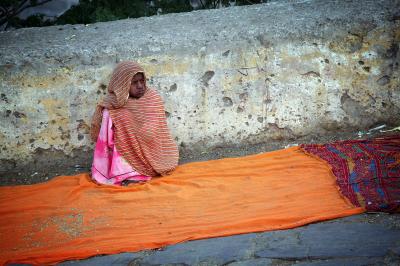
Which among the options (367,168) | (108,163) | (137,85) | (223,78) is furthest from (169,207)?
(367,168)

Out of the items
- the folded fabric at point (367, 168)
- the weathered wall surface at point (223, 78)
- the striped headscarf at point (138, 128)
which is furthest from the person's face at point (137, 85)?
the folded fabric at point (367, 168)

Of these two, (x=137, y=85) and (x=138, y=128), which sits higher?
(x=137, y=85)

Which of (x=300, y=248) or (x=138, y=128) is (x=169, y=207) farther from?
(x=300, y=248)

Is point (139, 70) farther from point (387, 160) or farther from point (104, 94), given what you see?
point (387, 160)

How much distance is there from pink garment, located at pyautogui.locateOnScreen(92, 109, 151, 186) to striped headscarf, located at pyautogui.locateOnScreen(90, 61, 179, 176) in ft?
0.15

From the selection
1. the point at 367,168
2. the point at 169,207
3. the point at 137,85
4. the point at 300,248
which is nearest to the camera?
the point at 300,248

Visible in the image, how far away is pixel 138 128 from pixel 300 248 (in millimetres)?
2031

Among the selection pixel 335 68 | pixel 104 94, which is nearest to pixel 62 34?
pixel 104 94

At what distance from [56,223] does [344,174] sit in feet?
7.46

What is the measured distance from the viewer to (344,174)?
404 centimetres

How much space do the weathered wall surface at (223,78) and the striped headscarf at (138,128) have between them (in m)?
0.28

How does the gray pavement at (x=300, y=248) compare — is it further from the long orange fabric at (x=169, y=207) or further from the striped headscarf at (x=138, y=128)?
the striped headscarf at (x=138, y=128)

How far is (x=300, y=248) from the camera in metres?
3.05

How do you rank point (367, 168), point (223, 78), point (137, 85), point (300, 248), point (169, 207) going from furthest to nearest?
point (223, 78)
point (137, 85)
point (367, 168)
point (169, 207)
point (300, 248)
